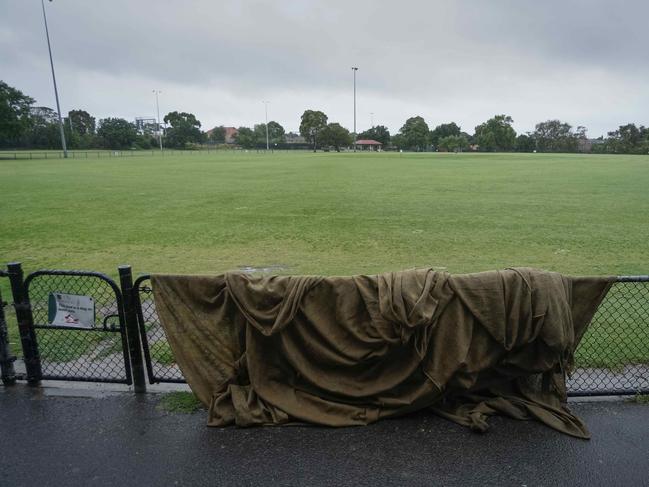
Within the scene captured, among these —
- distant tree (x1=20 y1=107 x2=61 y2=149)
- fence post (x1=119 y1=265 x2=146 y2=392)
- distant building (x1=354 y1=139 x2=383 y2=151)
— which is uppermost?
distant tree (x1=20 y1=107 x2=61 y2=149)

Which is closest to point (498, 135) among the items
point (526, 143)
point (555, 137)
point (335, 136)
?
point (526, 143)

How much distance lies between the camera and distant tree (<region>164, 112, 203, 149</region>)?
426 feet

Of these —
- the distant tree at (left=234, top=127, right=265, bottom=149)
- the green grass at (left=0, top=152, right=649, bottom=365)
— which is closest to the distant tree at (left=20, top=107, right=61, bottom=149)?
the distant tree at (left=234, top=127, right=265, bottom=149)

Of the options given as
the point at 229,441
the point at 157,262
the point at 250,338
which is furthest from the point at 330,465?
the point at 157,262

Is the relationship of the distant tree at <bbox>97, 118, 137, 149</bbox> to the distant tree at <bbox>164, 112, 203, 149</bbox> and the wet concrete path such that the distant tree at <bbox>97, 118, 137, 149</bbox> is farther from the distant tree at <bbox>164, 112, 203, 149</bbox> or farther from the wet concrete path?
the wet concrete path

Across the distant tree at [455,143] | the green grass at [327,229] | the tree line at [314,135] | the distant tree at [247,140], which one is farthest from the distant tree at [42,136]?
the green grass at [327,229]

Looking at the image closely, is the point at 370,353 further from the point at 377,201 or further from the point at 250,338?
the point at 377,201

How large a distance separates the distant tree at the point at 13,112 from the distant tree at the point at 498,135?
8963cm

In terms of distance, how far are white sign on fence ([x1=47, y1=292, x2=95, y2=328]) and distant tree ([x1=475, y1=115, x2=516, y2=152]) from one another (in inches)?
4439

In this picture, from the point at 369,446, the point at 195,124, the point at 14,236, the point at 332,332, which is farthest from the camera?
the point at 195,124

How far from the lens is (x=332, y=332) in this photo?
3.68 metres

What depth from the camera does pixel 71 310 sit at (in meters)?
4.18

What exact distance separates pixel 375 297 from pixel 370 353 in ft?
1.37

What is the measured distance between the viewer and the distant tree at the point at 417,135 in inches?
4919
